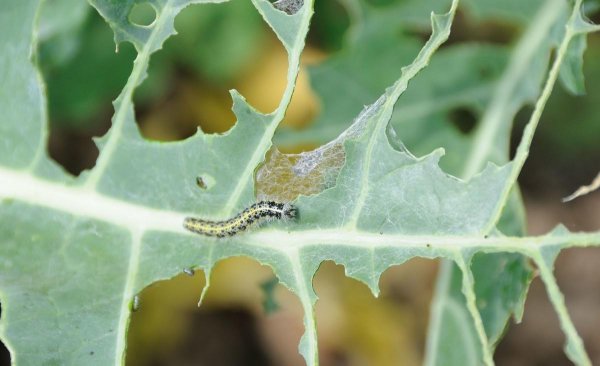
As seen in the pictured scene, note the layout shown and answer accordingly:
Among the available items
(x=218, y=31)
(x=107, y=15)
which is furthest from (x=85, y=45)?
(x=107, y=15)

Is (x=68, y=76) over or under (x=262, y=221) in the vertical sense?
under

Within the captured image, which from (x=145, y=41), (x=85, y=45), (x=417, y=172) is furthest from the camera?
(x=85, y=45)

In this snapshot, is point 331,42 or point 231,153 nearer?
point 231,153

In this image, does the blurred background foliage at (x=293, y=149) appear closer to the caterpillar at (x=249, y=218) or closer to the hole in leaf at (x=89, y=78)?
the hole in leaf at (x=89, y=78)

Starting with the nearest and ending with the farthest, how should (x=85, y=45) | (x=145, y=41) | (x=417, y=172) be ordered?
1. (x=417, y=172)
2. (x=145, y=41)
3. (x=85, y=45)

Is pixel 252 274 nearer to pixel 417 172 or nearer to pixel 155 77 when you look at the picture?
pixel 155 77

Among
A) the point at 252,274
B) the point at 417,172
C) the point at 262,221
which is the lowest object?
the point at 252,274

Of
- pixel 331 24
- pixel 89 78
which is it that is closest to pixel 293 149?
pixel 331 24
